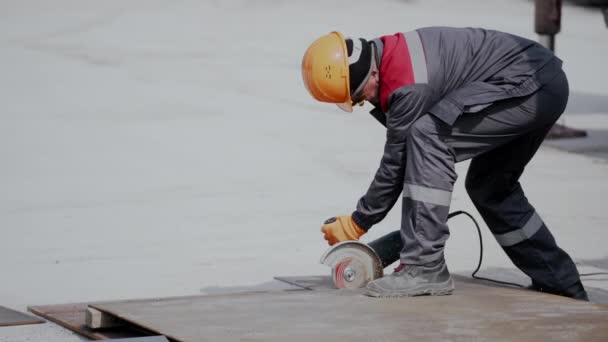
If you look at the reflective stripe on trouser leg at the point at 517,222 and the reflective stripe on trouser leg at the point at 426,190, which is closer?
the reflective stripe on trouser leg at the point at 426,190

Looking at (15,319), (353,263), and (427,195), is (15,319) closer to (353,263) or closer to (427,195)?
(353,263)

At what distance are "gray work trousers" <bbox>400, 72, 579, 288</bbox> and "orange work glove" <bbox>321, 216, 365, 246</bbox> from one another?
36 centimetres

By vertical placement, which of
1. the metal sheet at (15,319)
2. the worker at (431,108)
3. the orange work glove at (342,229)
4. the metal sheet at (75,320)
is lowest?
the metal sheet at (15,319)

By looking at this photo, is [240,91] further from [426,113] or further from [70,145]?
[426,113]

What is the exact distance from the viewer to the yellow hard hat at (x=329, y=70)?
16.8ft

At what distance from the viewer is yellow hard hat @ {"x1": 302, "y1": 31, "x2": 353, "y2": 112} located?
5.12 m

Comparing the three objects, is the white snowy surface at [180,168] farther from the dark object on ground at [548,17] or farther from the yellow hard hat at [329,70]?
the dark object on ground at [548,17]

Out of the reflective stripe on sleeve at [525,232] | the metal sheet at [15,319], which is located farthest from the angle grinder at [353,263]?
the metal sheet at [15,319]

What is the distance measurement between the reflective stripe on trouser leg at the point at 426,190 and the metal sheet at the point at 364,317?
225mm

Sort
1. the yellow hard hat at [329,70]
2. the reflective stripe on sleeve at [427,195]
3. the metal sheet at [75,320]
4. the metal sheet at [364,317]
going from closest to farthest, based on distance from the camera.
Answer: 1. the metal sheet at [364,317]
2. the metal sheet at [75,320]
3. the reflective stripe on sleeve at [427,195]
4. the yellow hard hat at [329,70]

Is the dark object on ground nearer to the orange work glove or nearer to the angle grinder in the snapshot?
the angle grinder

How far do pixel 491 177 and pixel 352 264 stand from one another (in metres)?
0.78

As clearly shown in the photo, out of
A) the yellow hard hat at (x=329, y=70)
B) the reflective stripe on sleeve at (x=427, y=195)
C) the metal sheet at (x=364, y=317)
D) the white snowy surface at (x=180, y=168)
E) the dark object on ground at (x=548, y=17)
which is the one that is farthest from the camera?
the dark object on ground at (x=548, y=17)

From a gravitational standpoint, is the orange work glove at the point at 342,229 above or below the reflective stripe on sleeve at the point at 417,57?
below
